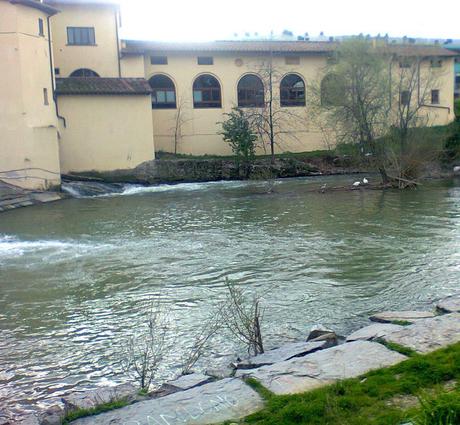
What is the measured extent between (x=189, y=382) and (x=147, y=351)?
1.19m

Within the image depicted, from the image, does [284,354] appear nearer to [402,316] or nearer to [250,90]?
[402,316]

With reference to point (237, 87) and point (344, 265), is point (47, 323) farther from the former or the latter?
point (237, 87)

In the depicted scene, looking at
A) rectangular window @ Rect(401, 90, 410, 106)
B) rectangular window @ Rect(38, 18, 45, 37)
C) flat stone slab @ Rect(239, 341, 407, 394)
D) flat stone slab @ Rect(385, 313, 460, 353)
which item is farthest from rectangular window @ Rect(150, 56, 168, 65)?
flat stone slab @ Rect(239, 341, 407, 394)

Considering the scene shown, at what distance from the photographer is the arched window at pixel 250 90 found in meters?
38.2

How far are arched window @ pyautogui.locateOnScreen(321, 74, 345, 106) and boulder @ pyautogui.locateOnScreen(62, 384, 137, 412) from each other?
1012 inches

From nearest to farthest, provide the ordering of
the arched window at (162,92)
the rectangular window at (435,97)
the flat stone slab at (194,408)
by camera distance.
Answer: the flat stone slab at (194,408)
the arched window at (162,92)
the rectangular window at (435,97)

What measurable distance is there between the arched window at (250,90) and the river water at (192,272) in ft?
61.1

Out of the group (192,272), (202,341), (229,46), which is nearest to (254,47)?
(229,46)

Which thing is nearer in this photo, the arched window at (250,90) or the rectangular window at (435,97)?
the arched window at (250,90)

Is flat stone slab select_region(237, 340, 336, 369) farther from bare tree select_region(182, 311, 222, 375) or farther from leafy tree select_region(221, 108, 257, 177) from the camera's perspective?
leafy tree select_region(221, 108, 257, 177)

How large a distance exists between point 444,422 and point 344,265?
803 centimetres

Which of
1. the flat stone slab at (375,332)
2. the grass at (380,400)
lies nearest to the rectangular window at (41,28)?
the flat stone slab at (375,332)

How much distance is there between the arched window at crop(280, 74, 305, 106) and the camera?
3917 centimetres

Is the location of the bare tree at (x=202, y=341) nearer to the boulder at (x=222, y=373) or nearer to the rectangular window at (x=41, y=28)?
the boulder at (x=222, y=373)
